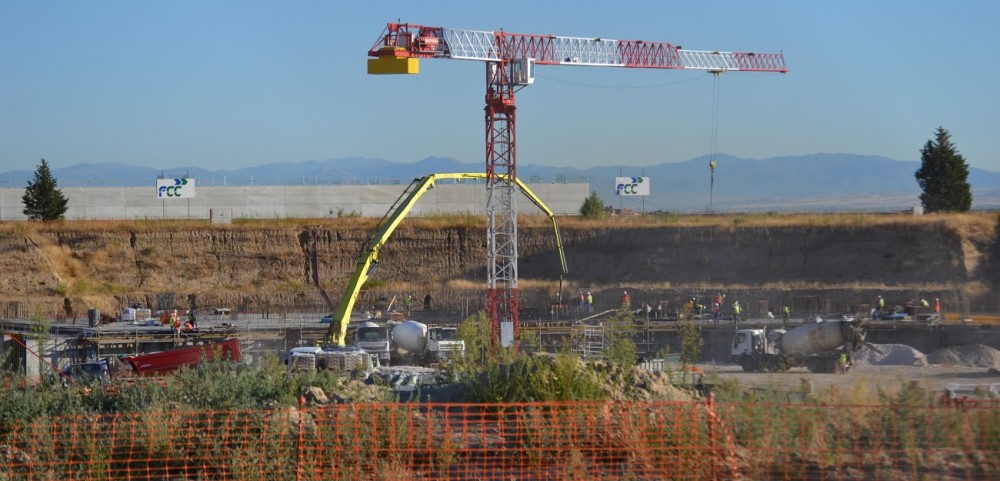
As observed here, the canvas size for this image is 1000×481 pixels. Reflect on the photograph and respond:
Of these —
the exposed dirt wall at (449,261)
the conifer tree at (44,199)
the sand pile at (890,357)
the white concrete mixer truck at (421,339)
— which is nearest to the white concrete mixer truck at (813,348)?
the sand pile at (890,357)

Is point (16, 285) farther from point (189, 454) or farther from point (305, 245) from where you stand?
point (189, 454)

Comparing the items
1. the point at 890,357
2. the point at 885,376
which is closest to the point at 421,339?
the point at 885,376

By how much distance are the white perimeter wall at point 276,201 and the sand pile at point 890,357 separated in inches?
1693

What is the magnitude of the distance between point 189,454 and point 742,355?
78.3 feet

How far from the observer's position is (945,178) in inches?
2532

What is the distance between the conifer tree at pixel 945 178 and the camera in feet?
210

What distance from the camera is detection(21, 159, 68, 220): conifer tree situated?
65.4 m

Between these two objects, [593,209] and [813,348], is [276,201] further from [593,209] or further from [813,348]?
[813,348]

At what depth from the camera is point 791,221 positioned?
59625 millimetres

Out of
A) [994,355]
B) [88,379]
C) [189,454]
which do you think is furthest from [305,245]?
[189,454]

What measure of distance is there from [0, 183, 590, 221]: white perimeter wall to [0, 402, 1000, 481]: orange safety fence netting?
63.0 m

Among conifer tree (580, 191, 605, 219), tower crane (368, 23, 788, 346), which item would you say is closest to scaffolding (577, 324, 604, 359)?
tower crane (368, 23, 788, 346)

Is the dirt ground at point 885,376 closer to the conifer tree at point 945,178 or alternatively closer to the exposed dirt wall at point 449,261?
the exposed dirt wall at point 449,261

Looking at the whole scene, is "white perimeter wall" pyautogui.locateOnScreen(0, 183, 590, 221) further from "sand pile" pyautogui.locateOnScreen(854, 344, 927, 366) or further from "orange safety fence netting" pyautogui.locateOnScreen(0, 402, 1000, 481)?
"orange safety fence netting" pyautogui.locateOnScreen(0, 402, 1000, 481)
